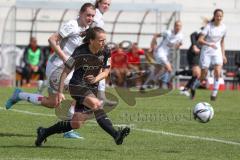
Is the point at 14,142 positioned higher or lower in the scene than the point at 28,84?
higher

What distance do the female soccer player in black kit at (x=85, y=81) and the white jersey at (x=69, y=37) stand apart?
3.08 feet

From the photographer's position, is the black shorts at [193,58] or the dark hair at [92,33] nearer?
the dark hair at [92,33]

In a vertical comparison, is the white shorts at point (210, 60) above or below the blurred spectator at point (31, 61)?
above

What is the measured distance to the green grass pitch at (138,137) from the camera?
30.1 feet

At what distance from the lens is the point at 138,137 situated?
11.1 metres

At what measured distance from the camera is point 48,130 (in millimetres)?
9758

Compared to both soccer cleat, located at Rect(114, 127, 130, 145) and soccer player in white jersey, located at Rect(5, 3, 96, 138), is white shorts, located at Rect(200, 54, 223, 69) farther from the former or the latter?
soccer cleat, located at Rect(114, 127, 130, 145)

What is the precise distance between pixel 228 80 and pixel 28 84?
25.8 ft

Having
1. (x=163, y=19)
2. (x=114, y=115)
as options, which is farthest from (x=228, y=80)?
(x=114, y=115)

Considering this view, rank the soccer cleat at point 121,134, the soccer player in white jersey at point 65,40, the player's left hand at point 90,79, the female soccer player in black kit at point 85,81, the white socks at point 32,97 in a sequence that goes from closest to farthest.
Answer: the soccer cleat at point 121,134 → the female soccer player in black kit at point 85,81 → the player's left hand at point 90,79 → the soccer player in white jersey at point 65,40 → the white socks at point 32,97

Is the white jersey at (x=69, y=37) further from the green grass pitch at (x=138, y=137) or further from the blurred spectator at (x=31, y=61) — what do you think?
the blurred spectator at (x=31, y=61)

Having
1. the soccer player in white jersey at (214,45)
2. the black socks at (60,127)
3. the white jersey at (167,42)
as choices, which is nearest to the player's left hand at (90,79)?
the black socks at (60,127)

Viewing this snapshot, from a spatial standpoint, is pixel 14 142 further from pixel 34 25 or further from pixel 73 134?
pixel 34 25

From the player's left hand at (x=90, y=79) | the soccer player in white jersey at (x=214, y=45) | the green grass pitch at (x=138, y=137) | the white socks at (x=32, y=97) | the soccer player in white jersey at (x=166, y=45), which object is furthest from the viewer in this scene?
the soccer player in white jersey at (x=166, y=45)
